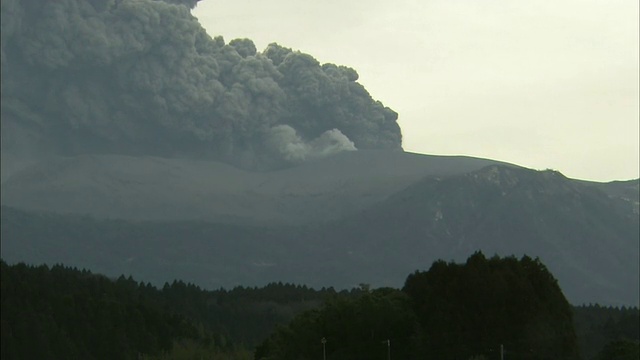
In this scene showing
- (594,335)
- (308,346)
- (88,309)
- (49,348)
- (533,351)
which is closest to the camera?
(533,351)


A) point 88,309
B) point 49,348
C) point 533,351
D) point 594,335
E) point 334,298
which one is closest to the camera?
point 533,351

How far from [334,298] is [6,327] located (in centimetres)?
5074

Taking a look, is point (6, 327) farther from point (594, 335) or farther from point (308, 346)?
point (594, 335)

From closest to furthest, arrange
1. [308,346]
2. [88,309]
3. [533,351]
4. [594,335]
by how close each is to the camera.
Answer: [533,351] → [308,346] → [88,309] → [594,335]

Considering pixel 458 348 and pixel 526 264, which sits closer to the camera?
pixel 458 348

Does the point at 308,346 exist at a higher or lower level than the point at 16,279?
lower

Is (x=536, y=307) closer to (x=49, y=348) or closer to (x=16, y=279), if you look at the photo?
(x=49, y=348)

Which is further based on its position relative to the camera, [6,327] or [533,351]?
[6,327]

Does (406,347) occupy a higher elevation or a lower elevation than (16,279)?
lower

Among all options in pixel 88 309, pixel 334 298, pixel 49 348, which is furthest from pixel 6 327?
pixel 334 298

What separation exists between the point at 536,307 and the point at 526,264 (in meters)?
6.32

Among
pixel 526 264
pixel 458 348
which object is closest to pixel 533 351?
pixel 458 348

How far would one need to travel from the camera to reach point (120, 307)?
17125 cm

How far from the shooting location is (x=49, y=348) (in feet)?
479
